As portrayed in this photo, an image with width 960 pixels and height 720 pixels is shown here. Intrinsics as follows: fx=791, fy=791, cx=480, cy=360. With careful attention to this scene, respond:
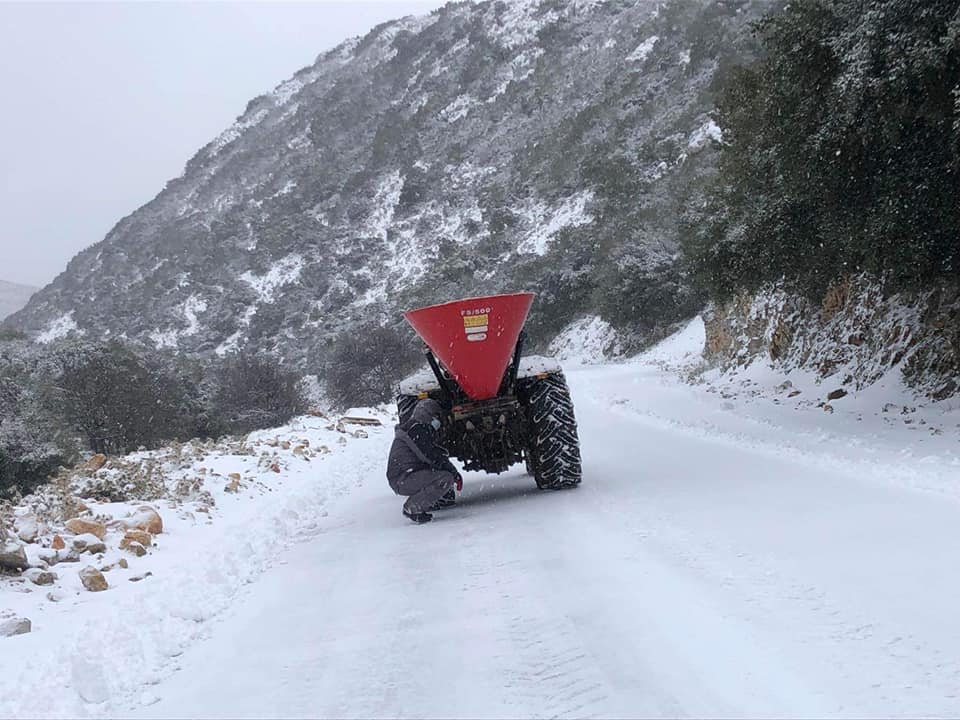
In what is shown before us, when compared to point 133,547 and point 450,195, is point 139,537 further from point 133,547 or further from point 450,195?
point 450,195

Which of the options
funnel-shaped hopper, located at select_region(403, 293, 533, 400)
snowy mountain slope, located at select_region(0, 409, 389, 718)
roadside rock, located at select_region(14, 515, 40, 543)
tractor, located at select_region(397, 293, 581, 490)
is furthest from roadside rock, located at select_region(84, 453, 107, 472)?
funnel-shaped hopper, located at select_region(403, 293, 533, 400)

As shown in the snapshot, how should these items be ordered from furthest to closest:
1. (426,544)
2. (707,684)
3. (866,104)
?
(866,104)
(426,544)
(707,684)

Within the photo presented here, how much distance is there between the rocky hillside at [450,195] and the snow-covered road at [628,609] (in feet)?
97.2

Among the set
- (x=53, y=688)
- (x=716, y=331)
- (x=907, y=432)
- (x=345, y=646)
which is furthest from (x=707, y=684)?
(x=716, y=331)

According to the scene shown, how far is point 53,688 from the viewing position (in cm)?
375

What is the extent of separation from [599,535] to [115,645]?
3.21 m

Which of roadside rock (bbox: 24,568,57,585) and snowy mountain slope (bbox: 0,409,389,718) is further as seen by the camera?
roadside rock (bbox: 24,568,57,585)

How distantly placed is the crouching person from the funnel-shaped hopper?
0.52 m

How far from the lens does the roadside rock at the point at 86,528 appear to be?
6.83 metres

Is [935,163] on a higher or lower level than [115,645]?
higher

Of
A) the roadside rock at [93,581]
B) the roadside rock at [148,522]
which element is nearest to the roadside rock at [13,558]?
the roadside rock at [93,581]

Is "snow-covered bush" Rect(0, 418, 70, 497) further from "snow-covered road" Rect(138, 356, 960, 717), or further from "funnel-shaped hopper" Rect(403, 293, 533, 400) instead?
"snow-covered road" Rect(138, 356, 960, 717)

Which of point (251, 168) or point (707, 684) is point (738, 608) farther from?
point (251, 168)

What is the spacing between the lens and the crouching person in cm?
741
